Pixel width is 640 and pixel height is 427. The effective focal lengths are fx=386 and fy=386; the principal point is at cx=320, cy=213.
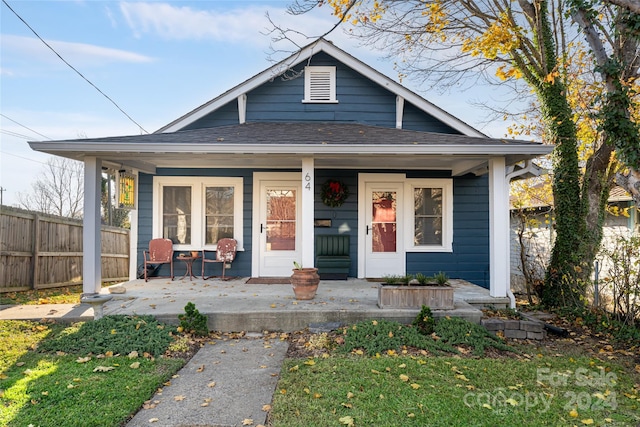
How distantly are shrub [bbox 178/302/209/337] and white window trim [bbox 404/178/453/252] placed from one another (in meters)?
4.75

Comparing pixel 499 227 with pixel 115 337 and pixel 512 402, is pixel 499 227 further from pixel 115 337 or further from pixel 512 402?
pixel 115 337

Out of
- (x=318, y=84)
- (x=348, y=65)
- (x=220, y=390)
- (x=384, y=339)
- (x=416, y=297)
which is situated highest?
(x=348, y=65)

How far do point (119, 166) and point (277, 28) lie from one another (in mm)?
3613

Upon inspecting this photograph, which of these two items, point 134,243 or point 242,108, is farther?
point 242,108

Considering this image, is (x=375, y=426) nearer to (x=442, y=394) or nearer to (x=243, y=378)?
(x=442, y=394)

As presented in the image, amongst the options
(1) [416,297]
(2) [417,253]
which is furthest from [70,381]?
(2) [417,253]

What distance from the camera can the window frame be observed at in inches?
336

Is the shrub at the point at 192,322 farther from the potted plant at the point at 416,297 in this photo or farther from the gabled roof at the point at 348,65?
the gabled roof at the point at 348,65

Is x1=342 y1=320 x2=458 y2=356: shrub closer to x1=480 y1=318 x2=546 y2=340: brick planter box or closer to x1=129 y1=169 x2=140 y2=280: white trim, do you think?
x1=480 y1=318 x2=546 y2=340: brick planter box

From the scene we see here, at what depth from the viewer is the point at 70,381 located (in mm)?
3467

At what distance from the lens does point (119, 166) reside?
6695 mm

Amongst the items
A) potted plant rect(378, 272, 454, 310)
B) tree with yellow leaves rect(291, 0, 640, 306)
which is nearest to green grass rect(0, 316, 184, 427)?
potted plant rect(378, 272, 454, 310)

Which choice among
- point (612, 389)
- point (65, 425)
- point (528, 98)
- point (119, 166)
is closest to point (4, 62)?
point (119, 166)

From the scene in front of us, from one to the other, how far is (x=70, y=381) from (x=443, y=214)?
702 cm
